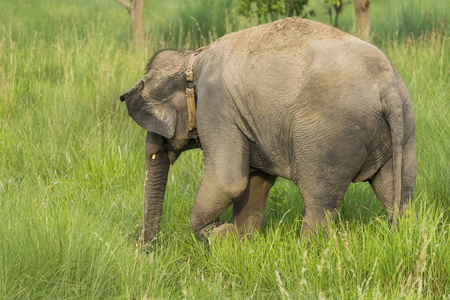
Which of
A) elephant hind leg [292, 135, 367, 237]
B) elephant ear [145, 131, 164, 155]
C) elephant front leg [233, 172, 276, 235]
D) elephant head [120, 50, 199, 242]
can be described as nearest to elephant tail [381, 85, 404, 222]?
elephant hind leg [292, 135, 367, 237]

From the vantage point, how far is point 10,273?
3.29 metres

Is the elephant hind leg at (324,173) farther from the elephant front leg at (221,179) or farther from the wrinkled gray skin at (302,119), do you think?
the elephant front leg at (221,179)

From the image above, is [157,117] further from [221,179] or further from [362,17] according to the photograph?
[362,17]

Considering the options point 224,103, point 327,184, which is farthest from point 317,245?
point 224,103

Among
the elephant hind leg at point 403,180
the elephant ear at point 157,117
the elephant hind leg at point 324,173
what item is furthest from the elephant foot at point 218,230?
the elephant hind leg at point 403,180

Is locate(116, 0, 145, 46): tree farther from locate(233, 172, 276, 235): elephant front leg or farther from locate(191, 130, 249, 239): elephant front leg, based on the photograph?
locate(191, 130, 249, 239): elephant front leg

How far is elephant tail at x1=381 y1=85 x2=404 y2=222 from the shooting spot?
11.9ft

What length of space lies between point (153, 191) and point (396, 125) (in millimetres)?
1839

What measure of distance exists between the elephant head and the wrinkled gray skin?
2cm

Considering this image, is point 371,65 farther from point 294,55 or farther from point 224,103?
point 224,103

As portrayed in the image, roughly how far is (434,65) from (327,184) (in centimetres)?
433

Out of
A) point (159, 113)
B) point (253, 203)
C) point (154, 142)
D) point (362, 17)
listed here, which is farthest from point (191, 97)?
point (362, 17)

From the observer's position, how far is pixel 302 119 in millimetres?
3791

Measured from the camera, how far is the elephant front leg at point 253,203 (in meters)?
4.70
